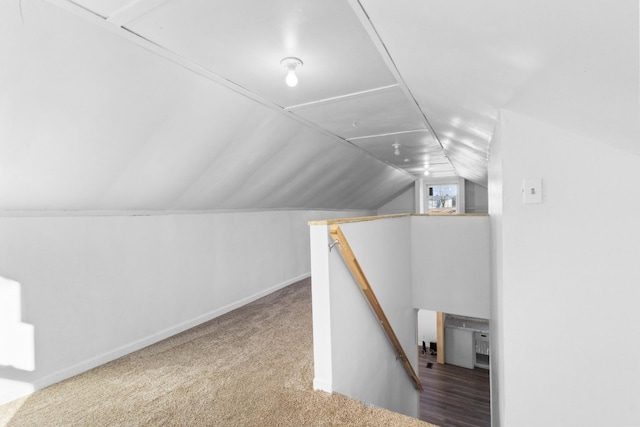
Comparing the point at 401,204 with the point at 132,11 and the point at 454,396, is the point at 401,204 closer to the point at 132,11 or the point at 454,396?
the point at 454,396

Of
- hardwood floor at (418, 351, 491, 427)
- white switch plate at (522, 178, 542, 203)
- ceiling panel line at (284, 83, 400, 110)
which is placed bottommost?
hardwood floor at (418, 351, 491, 427)

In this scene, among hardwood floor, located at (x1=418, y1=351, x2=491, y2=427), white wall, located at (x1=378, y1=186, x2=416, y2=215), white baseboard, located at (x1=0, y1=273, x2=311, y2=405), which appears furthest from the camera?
white wall, located at (x1=378, y1=186, x2=416, y2=215)

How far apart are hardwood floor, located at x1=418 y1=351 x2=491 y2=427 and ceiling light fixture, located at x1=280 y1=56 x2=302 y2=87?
18.0ft

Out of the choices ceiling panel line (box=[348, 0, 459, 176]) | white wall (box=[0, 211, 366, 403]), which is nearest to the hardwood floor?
white wall (box=[0, 211, 366, 403])

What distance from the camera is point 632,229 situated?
60.9 inches

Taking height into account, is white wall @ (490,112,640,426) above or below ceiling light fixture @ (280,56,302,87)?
below

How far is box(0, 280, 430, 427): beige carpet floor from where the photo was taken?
1.97 meters

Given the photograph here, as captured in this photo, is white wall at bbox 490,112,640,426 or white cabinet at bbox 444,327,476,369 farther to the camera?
white cabinet at bbox 444,327,476,369

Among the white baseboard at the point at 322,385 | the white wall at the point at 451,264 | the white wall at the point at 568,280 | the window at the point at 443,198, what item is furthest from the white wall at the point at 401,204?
→ the white wall at the point at 568,280

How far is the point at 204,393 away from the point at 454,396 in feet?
16.8

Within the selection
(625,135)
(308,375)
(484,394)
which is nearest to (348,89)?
(625,135)

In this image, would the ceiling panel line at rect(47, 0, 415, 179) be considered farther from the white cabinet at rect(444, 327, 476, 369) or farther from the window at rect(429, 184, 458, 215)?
the window at rect(429, 184, 458, 215)

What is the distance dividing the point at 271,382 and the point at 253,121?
86.6 inches

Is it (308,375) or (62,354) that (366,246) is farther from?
(62,354)
